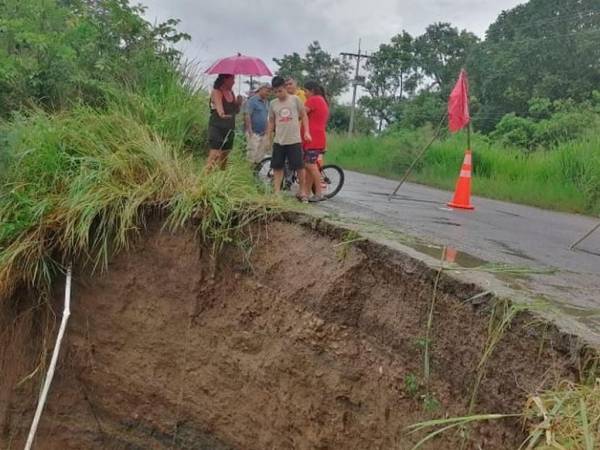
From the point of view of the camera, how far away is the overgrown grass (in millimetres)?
4836

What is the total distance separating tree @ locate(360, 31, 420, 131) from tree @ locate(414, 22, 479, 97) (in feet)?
2.78

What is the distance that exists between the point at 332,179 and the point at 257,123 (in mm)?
1743

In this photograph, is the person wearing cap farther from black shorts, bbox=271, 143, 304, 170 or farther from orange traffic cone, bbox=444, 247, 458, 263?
orange traffic cone, bbox=444, 247, 458, 263

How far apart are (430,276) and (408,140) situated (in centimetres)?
1910

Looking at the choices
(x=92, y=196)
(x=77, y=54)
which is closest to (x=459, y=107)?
(x=77, y=54)

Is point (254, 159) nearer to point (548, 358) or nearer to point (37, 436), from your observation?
point (37, 436)

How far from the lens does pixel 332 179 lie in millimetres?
9594

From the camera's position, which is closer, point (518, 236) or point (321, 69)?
point (518, 236)

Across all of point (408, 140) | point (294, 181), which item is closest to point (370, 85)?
point (408, 140)

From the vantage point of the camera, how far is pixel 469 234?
22.5ft

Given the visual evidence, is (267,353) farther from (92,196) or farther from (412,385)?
(92,196)

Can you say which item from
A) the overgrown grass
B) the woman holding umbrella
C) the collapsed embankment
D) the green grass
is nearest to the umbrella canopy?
the woman holding umbrella

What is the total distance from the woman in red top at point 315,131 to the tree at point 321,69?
42543 mm

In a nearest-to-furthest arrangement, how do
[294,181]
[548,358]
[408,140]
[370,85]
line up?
1. [548,358]
2. [294,181]
3. [408,140]
4. [370,85]
